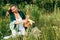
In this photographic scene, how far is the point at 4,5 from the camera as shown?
9.20 metres

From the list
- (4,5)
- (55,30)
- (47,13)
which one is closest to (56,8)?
(47,13)

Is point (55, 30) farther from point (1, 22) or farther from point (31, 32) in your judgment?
point (1, 22)

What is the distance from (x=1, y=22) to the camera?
24.3ft

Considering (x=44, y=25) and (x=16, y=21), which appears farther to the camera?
(x=44, y=25)

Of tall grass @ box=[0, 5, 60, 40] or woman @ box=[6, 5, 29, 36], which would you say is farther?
woman @ box=[6, 5, 29, 36]

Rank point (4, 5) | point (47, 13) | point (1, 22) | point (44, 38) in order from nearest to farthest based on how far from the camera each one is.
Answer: point (44, 38) → point (1, 22) → point (47, 13) → point (4, 5)

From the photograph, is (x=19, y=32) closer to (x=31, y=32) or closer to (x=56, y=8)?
(x=31, y=32)

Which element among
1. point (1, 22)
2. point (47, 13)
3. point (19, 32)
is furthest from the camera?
point (47, 13)

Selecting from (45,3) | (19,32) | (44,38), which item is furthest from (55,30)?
(45,3)

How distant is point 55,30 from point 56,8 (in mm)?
2940

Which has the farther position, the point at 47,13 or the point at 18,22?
the point at 47,13

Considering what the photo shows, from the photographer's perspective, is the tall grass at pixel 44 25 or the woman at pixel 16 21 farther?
the woman at pixel 16 21

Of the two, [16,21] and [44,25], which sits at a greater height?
[16,21]

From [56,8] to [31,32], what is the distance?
9.38 ft
